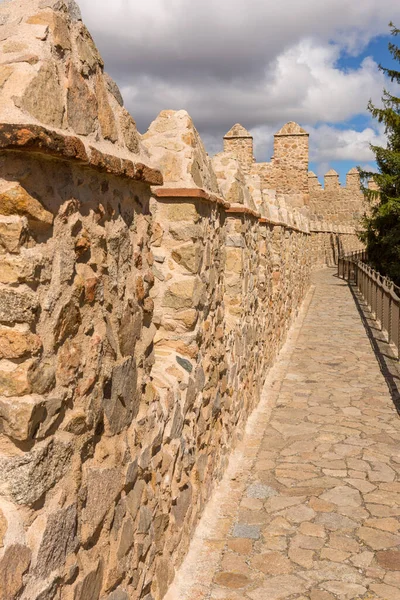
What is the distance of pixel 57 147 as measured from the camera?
6.04 feet

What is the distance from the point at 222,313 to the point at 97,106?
2870 mm

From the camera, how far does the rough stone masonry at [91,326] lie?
5.89 ft

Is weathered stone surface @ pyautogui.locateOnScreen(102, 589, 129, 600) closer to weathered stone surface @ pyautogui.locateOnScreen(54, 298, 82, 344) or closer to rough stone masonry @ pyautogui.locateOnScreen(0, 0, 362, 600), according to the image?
rough stone masonry @ pyautogui.locateOnScreen(0, 0, 362, 600)

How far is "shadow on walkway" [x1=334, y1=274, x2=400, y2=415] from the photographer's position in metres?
7.60

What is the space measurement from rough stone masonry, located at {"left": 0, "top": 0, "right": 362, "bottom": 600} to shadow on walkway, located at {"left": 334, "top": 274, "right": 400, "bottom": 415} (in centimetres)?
404

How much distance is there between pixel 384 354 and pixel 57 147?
8557 millimetres

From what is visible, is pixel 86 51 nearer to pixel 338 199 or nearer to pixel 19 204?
pixel 19 204

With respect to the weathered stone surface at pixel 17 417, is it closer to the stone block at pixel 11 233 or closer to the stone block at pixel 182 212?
the stone block at pixel 11 233

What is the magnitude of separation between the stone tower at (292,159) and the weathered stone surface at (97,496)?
23955mm

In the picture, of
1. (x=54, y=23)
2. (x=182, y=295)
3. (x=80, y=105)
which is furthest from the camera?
(x=182, y=295)

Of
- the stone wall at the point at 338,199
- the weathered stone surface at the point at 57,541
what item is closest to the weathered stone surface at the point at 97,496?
the weathered stone surface at the point at 57,541

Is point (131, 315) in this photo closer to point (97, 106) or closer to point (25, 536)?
point (97, 106)

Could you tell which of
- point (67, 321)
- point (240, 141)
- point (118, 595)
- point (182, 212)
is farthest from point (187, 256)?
point (240, 141)

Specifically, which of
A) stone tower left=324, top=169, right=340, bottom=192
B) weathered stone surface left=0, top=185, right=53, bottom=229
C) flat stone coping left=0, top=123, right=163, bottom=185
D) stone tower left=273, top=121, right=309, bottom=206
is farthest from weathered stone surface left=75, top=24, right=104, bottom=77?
stone tower left=324, top=169, right=340, bottom=192
